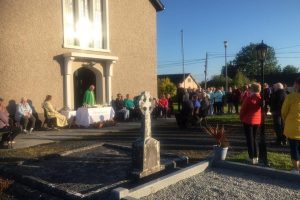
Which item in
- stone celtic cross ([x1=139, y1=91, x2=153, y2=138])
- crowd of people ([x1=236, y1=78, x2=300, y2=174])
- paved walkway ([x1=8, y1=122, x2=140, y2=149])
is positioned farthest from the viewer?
paved walkway ([x1=8, y1=122, x2=140, y2=149])

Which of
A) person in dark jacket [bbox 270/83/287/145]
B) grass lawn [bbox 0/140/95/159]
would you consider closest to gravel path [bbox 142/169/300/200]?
person in dark jacket [bbox 270/83/287/145]

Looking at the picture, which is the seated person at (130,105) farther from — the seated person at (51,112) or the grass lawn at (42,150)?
the grass lawn at (42,150)

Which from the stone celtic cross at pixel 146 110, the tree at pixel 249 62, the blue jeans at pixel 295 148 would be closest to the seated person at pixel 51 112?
the stone celtic cross at pixel 146 110

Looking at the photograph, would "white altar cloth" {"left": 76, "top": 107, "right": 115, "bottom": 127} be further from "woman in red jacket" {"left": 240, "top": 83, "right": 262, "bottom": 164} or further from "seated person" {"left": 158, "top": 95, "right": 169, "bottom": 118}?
"woman in red jacket" {"left": 240, "top": 83, "right": 262, "bottom": 164}

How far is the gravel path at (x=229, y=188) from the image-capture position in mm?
6312

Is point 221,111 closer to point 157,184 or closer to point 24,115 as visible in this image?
point 24,115

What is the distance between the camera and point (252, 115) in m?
8.66

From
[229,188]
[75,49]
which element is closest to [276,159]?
[229,188]

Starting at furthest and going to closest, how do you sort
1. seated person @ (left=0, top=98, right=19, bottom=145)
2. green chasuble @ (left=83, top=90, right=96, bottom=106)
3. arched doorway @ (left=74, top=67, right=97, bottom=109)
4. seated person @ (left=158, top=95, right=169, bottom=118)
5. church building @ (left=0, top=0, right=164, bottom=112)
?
1. seated person @ (left=158, top=95, right=169, bottom=118)
2. arched doorway @ (left=74, top=67, right=97, bottom=109)
3. green chasuble @ (left=83, top=90, right=96, bottom=106)
4. church building @ (left=0, top=0, right=164, bottom=112)
5. seated person @ (left=0, top=98, right=19, bottom=145)

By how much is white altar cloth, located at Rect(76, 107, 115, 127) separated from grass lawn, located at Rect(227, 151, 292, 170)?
813 centimetres

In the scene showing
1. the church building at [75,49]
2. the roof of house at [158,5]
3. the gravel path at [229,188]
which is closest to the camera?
the gravel path at [229,188]

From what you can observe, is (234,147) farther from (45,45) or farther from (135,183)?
(45,45)

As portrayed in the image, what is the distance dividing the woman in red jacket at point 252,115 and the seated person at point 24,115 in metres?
9.09

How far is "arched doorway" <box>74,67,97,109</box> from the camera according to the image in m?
19.0
